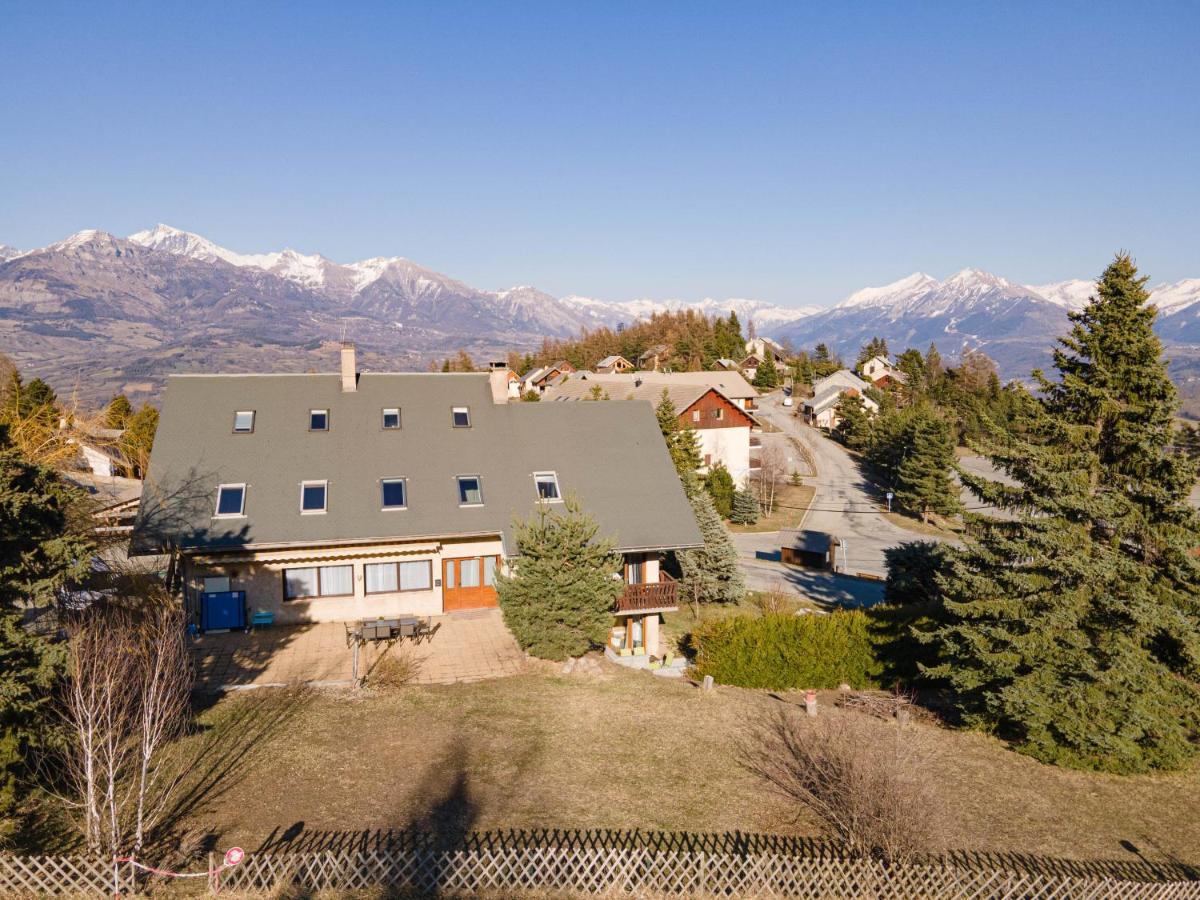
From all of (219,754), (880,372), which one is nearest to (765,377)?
(880,372)

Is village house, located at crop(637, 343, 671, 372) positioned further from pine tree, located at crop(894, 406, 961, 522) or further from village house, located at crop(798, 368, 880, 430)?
pine tree, located at crop(894, 406, 961, 522)

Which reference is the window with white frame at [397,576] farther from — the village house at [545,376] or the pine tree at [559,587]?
the village house at [545,376]

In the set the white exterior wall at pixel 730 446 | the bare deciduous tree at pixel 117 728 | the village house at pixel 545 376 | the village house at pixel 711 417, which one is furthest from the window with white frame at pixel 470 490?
the village house at pixel 545 376

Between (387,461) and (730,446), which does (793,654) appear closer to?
(387,461)

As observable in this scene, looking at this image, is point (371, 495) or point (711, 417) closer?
point (371, 495)

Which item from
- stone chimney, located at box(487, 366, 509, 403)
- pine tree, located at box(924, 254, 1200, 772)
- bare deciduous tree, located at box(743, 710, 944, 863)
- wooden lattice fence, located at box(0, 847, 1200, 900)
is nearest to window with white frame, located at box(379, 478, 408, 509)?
stone chimney, located at box(487, 366, 509, 403)
